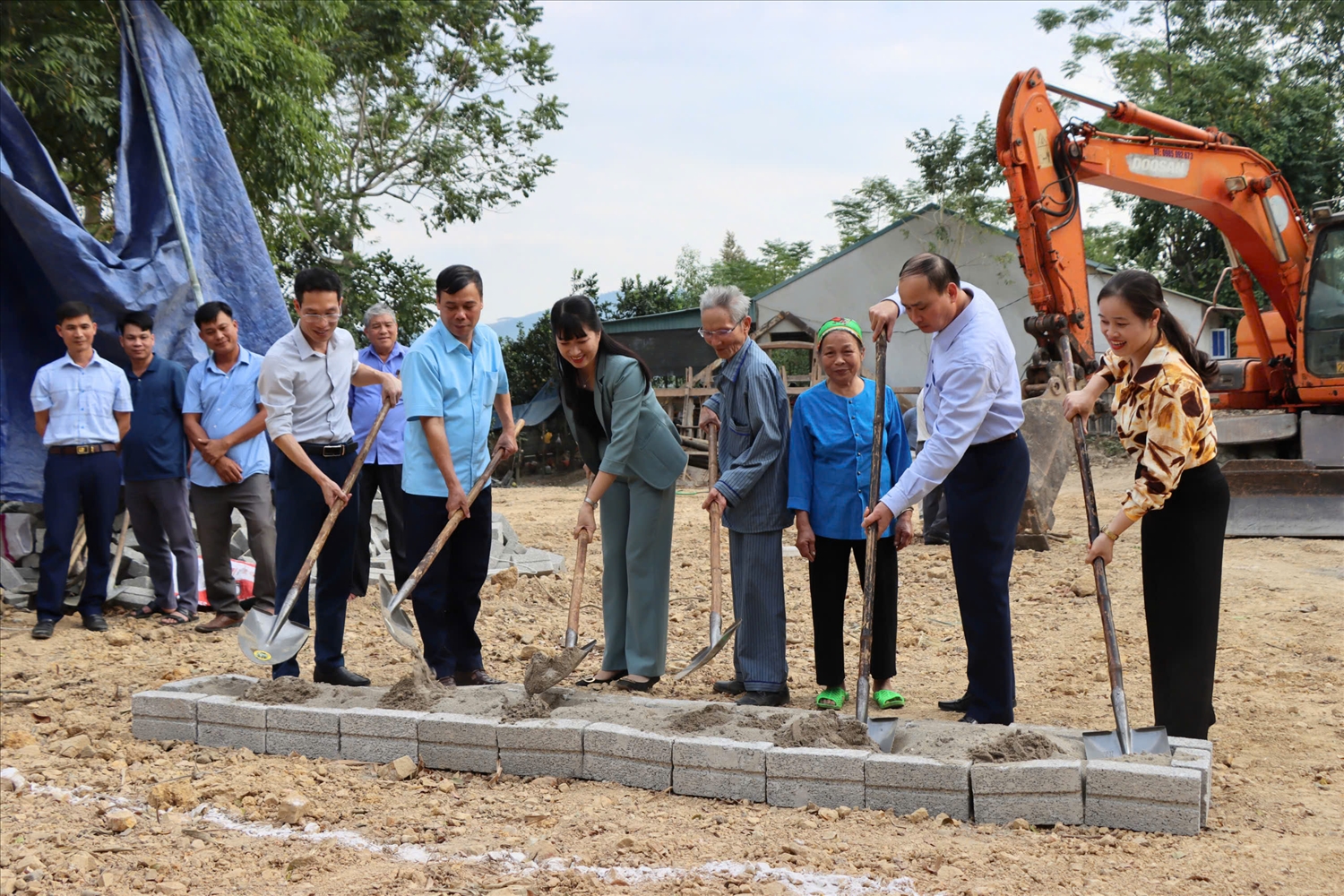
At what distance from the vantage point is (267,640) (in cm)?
462

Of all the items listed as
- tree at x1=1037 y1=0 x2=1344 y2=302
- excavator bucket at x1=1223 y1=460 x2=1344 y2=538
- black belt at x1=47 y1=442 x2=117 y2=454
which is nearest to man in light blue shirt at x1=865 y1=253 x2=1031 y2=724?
black belt at x1=47 y1=442 x2=117 y2=454

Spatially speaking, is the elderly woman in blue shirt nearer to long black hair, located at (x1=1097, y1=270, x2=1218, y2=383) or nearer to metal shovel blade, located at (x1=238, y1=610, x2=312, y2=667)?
long black hair, located at (x1=1097, y1=270, x2=1218, y2=383)

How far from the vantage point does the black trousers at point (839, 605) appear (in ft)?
14.3

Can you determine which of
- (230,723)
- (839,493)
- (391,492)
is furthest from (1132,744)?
(391,492)

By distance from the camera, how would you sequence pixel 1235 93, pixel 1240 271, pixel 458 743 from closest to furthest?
pixel 458 743 → pixel 1240 271 → pixel 1235 93

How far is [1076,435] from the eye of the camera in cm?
362

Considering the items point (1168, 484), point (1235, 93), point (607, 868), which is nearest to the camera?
point (607, 868)

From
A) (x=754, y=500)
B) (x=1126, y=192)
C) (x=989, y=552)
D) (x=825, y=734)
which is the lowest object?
(x=825, y=734)

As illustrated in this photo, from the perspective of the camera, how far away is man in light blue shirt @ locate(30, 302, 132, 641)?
6344 mm

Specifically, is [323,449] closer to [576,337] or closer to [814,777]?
[576,337]

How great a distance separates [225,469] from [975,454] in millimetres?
4407

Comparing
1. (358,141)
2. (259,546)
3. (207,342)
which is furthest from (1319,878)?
(358,141)

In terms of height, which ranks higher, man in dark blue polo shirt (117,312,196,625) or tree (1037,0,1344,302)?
tree (1037,0,1344,302)

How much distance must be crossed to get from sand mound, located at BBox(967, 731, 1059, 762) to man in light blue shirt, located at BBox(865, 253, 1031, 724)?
0.52 metres
